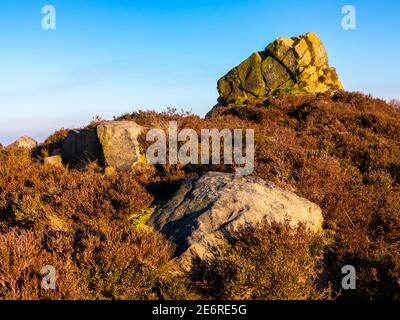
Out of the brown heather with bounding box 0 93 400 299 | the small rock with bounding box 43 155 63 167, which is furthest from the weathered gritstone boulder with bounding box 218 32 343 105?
the small rock with bounding box 43 155 63 167

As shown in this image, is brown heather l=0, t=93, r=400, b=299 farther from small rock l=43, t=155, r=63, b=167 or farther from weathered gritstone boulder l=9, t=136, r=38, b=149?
weathered gritstone boulder l=9, t=136, r=38, b=149

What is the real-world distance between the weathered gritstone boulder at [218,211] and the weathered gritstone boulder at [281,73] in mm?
16356

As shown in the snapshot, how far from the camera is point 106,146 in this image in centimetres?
996

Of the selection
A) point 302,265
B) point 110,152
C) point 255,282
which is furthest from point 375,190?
point 110,152

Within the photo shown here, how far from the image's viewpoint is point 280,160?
A: 29.3 feet

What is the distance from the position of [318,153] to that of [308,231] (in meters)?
4.21

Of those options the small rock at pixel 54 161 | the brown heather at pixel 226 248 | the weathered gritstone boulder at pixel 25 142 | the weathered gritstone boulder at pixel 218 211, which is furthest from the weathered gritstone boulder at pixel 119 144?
the weathered gritstone boulder at pixel 25 142

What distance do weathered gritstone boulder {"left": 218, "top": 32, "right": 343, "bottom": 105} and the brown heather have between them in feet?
38.4

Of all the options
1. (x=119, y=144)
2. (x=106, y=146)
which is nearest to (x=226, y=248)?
(x=119, y=144)

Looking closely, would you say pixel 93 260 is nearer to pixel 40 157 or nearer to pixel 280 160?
pixel 280 160

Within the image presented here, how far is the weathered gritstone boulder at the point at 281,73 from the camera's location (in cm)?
2380

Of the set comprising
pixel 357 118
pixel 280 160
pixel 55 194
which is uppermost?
pixel 357 118

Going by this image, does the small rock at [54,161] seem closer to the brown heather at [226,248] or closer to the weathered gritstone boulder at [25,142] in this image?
the brown heather at [226,248]
